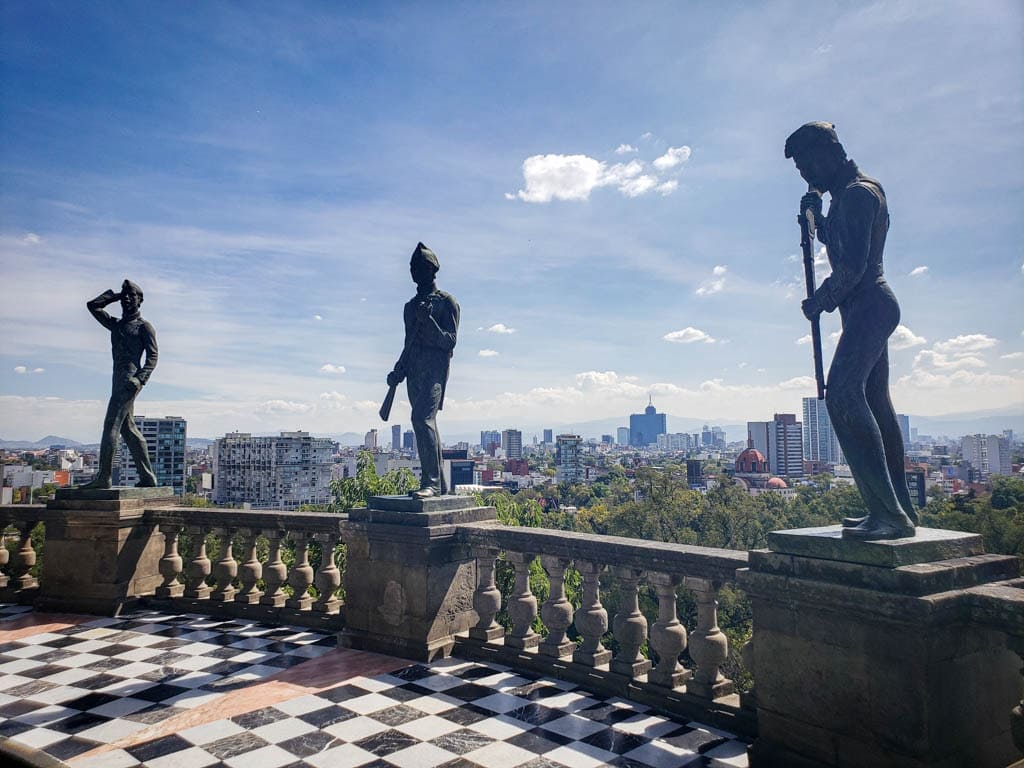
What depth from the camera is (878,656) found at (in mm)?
2844

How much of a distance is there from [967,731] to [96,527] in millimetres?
7809

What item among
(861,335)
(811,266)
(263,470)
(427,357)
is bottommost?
(263,470)

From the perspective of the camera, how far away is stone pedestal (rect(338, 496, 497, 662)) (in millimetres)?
5328

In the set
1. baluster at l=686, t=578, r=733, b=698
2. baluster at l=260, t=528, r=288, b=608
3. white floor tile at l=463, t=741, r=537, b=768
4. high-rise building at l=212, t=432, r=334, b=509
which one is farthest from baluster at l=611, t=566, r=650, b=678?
high-rise building at l=212, t=432, r=334, b=509

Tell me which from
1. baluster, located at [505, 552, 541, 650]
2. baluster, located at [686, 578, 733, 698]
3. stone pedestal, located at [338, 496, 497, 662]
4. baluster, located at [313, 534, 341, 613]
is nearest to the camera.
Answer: baluster, located at [686, 578, 733, 698]

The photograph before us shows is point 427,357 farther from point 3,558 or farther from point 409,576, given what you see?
point 3,558

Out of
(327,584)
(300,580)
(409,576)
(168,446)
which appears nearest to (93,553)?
(300,580)

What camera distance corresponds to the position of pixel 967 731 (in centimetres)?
278

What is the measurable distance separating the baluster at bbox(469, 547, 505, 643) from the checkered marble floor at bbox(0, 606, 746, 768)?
11.0 inches

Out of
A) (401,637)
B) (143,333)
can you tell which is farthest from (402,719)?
(143,333)

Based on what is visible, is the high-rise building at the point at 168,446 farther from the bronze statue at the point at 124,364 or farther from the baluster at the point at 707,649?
the baluster at the point at 707,649

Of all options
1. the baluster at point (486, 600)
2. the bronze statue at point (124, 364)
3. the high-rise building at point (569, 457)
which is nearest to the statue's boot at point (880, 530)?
the baluster at point (486, 600)

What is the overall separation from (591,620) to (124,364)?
5.91 meters

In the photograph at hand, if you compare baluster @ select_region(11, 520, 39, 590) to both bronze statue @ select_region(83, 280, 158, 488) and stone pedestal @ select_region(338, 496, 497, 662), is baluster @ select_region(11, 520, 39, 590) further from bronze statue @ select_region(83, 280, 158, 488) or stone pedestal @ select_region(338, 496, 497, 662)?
stone pedestal @ select_region(338, 496, 497, 662)
